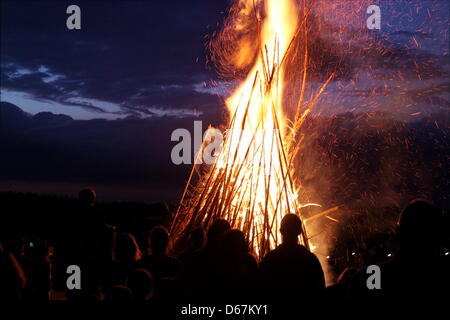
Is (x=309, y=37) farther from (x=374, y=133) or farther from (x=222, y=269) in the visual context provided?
(x=222, y=269)

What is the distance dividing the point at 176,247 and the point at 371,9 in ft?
11.7

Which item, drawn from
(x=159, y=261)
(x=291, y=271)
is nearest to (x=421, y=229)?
(x=291, y=271)

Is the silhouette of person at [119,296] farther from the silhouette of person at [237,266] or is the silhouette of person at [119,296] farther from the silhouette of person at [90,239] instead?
the silhouette of person at [90,239]

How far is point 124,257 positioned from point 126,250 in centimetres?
6

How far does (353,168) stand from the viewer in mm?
14500

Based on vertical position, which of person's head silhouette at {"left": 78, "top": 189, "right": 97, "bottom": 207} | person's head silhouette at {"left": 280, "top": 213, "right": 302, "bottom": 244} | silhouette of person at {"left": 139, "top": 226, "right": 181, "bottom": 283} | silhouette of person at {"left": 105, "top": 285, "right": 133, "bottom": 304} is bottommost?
silhouette of person at {"left": 105, "top": 285, "right": 133, "bottom": 304}

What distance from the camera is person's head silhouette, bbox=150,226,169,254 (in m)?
4.17

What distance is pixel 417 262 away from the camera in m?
2.55

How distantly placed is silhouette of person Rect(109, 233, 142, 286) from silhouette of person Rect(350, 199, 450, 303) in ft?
7.26

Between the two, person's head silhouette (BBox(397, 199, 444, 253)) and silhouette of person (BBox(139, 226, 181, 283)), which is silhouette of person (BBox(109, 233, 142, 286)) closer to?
silhouette of person (BBox(139, 226, 181, 283))

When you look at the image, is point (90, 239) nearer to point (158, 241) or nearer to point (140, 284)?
point (158, 241)

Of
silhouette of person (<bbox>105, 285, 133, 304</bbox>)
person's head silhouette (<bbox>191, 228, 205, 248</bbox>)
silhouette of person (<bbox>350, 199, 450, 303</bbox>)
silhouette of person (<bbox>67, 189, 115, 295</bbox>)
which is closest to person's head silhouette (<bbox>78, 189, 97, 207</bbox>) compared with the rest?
silhouette of person (<bbox>67, 189, 115, 295</bbox>)

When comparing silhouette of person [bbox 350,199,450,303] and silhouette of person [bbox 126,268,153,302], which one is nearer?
silhouette of person [bbox 350,199,450,303]
